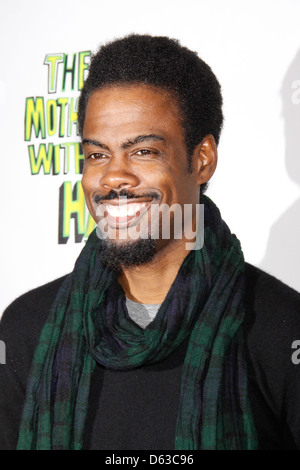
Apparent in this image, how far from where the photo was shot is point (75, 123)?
2428 mm

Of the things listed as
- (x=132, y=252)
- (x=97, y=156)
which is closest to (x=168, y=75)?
(x=97, y=156)

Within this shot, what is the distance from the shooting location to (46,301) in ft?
6.61

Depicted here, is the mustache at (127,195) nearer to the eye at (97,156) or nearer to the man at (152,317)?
the man at (152,317)

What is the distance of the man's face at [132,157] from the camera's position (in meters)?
1.76

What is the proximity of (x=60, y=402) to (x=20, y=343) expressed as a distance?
0.83 feet

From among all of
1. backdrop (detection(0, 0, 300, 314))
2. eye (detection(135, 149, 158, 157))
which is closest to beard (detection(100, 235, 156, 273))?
eye (detection(135, 149, 158, 157))

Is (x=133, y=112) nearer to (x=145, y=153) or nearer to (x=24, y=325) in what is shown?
(x=145, y=153)

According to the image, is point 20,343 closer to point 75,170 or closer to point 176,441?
point 176,441

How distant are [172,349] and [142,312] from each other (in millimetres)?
181

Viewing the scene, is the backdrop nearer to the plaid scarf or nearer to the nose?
the plaid scarf

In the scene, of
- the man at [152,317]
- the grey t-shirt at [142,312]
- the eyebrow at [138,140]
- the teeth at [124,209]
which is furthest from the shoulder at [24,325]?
the eyebrow at [138,140]

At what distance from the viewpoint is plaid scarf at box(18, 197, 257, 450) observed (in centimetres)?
165

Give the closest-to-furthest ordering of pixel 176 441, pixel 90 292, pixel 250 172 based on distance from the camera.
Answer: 1. pixel 176 441
2. pixel 90 292
3. pixel 250 172

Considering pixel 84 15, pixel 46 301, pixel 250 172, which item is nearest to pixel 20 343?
pixel 46 301
